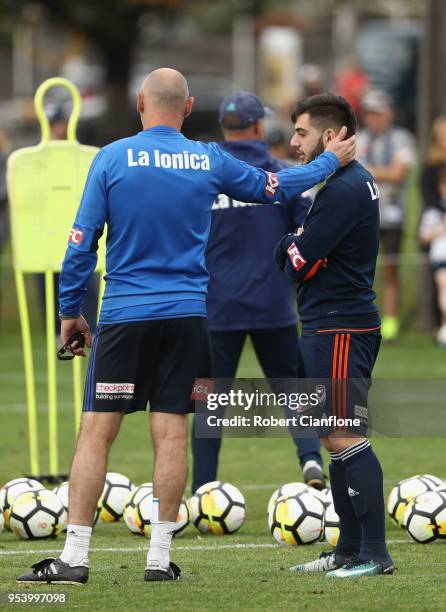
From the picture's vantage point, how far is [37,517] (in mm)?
8148

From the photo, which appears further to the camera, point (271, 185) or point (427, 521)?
point (427, 521)

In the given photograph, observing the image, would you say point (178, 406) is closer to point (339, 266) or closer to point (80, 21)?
point (339, 266)

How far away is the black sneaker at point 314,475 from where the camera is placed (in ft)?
30.6

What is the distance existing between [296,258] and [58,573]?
1773mm

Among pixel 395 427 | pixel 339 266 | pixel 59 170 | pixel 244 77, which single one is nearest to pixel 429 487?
pixel 395 427

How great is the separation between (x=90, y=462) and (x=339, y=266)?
4.77 feet

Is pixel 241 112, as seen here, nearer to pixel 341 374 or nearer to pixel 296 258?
pixel 296 258

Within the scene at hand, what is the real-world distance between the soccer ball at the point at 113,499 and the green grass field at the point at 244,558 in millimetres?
107

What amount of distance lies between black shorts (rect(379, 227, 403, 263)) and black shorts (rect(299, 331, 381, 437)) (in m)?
11.8

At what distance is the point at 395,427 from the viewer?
7.11 meters

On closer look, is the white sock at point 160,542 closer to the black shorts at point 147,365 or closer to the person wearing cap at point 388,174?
the black shorts at point 147,365

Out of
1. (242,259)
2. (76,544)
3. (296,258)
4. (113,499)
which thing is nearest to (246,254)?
(242,259)

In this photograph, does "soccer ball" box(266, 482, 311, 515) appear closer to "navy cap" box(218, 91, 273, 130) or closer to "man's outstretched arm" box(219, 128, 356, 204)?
"man's outstretched arm" box(219, 128, 356, 204)

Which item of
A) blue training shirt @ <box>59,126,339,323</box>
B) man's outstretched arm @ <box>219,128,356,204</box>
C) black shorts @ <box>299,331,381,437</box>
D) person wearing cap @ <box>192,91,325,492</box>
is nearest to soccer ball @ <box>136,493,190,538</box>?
person wearing cap @ <box>192,91,325,492</box>
